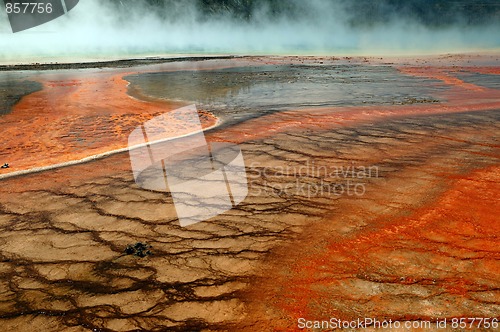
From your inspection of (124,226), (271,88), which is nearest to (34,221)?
(124,226)

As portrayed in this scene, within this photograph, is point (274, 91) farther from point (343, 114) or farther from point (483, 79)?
point (483, 79)

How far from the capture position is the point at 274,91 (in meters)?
12.8

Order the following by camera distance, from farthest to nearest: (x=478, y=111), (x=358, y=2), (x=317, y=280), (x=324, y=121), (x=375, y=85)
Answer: (x=358, y=2), (x=375, y=85), (x=478, y=111), (x=324, y=121), (x=317, y=280)

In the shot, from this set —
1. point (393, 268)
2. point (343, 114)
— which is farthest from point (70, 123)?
point (393, 268)

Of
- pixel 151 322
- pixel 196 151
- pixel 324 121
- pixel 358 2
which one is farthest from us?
pixel 358 2

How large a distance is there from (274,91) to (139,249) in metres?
10.4

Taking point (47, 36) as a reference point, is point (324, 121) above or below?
A: below

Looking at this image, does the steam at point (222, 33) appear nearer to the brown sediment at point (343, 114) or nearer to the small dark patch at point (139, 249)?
the brown sediment at point (343, 114)

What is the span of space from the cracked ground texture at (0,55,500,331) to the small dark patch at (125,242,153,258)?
0.06 meters

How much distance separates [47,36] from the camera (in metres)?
37.6

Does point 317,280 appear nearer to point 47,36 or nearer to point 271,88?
point 271,88

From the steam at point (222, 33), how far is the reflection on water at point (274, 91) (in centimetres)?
1998

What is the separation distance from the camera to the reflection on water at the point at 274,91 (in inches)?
398

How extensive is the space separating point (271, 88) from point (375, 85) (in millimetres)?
3990
